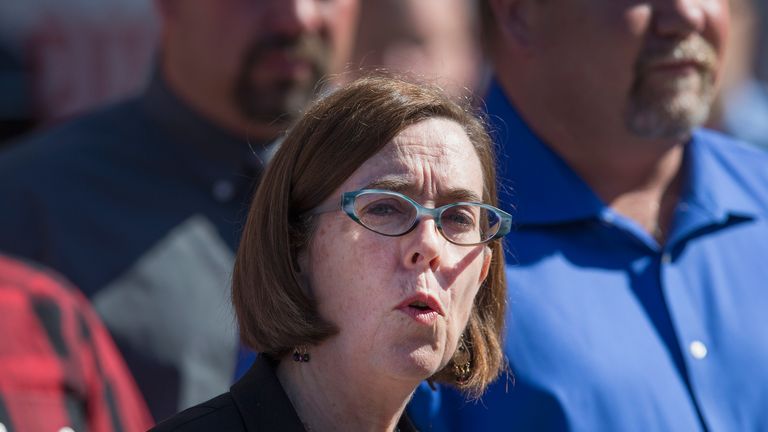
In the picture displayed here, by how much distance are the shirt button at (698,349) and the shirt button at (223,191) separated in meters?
1.80

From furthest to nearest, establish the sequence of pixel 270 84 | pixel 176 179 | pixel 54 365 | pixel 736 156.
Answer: pixel 270 84, pixel 176 179, pixel 736 156, pixel 54 365

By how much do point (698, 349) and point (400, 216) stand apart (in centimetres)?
91

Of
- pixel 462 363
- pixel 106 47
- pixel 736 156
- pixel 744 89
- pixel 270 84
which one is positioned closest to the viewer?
pixel 462 363

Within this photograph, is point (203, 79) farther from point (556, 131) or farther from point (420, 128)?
point (420, 128)

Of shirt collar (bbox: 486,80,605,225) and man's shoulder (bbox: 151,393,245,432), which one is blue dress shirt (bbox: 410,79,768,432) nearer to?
shirt collar (bbox: 486,80,605,225)

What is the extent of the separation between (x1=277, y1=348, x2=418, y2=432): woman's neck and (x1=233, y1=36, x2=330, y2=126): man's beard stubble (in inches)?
80.8

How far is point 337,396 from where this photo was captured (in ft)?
6.70

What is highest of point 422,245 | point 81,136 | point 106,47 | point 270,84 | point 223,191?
point 422,245

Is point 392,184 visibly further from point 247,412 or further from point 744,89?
point 744,89

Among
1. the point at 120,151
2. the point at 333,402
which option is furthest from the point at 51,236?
the point at 333,402

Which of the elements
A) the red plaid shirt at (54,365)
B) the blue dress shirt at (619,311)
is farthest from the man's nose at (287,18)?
the red plaid shirt at (54,365)

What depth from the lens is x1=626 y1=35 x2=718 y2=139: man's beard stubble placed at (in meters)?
2.79

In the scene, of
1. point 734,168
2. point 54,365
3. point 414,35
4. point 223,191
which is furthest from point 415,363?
point 414,35

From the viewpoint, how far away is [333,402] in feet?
6.72
